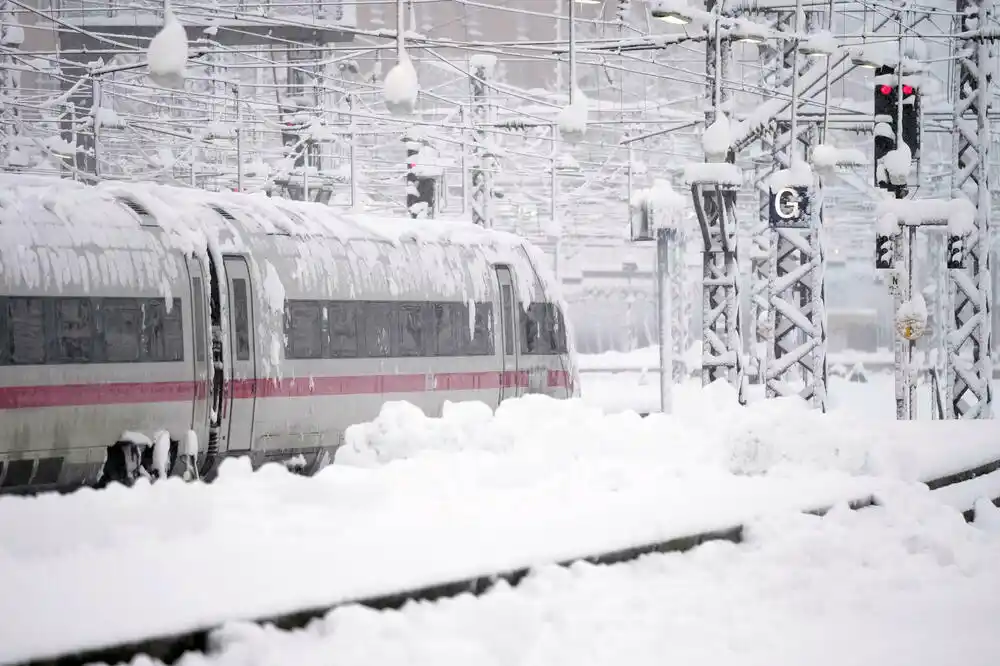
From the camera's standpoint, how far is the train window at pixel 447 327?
19.2 meters

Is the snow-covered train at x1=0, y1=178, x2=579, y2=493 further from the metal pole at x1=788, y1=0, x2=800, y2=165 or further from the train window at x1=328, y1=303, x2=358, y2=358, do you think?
the metal pole at x1=788, y1=0, x2=800, y2=165

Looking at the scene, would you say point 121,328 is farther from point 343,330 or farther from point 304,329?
point 343,330

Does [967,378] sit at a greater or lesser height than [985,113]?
lesser

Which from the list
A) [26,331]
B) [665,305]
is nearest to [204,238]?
[26,331]

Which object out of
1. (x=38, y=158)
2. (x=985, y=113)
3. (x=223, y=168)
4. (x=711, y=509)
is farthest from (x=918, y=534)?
(x=38, y=158)

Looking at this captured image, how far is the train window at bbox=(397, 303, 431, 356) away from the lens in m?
18.6

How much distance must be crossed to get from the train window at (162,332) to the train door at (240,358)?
668 mm

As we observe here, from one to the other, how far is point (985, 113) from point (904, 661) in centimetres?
1591

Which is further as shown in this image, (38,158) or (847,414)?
(38,158)

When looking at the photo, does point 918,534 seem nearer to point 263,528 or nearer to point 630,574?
point 630,574

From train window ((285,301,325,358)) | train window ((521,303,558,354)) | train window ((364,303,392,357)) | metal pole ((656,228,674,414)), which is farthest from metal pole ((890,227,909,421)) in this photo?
train window ((285,301,325,358))

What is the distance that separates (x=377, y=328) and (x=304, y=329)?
1.41 m

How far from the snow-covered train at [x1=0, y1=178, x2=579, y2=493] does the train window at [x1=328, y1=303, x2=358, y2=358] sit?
2cm

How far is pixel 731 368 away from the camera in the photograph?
21.5 meters
